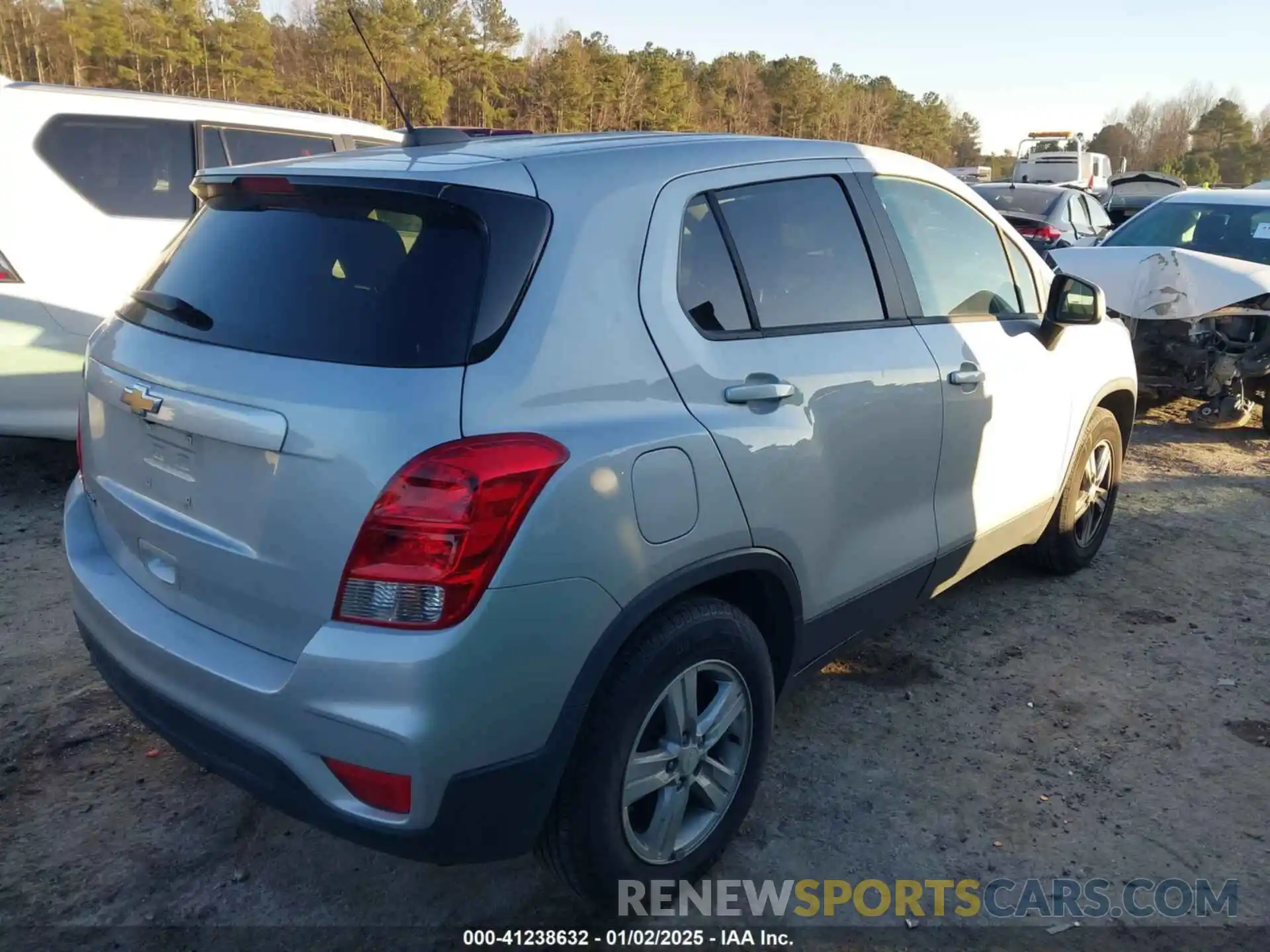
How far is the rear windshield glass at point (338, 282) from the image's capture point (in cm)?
209

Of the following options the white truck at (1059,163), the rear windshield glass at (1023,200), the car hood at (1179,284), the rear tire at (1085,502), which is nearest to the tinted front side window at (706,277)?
the rear tire at (1085,502)

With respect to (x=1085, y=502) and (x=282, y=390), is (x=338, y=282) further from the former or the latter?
(x=1085, y=502)

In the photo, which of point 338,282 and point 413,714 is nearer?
point 413,714

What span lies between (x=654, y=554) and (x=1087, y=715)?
7.17ft

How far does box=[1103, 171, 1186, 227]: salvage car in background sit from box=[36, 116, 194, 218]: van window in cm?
1478

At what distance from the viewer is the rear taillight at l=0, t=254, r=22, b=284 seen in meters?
4.90

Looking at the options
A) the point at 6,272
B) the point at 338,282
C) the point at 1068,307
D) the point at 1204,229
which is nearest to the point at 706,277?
the point at 338,282

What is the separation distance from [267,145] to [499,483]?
514 centimetres

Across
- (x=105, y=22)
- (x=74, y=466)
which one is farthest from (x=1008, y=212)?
(x=105, y=22)

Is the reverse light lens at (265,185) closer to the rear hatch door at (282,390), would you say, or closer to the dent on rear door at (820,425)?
the rear hatch door at (282,390)

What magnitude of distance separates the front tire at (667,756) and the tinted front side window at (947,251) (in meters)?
1.47

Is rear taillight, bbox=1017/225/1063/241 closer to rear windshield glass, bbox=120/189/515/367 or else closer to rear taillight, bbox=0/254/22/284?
rear taillight, bbox=0/254/22/284

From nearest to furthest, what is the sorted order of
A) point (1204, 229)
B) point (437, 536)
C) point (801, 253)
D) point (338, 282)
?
1. point (437, 536)
2. point (338, 282)
3. point (801, 253)
4. point (1204, 229)

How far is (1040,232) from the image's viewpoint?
1288 cm
